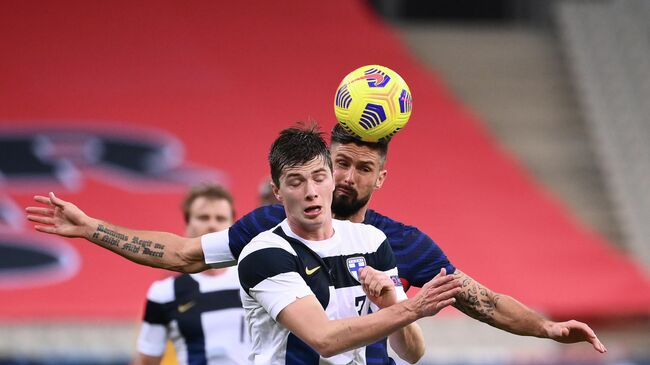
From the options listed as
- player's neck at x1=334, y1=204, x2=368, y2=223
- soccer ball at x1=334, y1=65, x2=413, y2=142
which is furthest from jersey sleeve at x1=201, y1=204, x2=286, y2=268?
soccer ball at x1=334, y1=65, x2=413, y2=142

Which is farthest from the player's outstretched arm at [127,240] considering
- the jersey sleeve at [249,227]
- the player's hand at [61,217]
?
the jersey sleeve at [249,227]

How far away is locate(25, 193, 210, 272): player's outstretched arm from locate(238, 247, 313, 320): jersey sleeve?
551 mm

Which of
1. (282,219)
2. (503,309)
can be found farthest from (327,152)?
(503,309)

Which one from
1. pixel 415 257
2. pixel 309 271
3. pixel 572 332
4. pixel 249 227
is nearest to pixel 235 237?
pixel 249 227

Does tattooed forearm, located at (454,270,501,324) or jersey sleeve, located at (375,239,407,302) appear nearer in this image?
jersey sleeve, located at (375,239,407,302)

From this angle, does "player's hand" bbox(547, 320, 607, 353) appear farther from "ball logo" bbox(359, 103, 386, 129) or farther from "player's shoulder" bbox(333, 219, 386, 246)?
Answer: "ball logo" bbox(359, 103, 386, 129)

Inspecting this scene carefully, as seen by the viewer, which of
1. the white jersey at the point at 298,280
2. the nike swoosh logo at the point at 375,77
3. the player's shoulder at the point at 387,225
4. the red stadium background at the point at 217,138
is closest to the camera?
the white jersey at the point at 298,280

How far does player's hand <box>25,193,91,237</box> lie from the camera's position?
16.2 feet

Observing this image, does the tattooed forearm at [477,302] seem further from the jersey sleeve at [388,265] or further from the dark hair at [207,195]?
the dark hair at [207,195]

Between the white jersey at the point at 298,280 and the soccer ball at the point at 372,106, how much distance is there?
790 millimetres

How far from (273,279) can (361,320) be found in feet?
1.41

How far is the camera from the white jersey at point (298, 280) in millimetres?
4449

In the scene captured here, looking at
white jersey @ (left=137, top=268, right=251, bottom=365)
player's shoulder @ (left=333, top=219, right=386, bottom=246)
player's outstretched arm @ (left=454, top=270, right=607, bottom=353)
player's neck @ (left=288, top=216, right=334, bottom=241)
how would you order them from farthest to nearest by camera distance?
white jersey @ (left=137, top=268, right=251, bottom=365) → player's outstretched arm @ (left=454, top=270, right=607, bottom=353) → player's shoulder @ (left=333, top=219, right=386, bottom=246) → player's neck @ (left=288, top=216, right=334, bottom=241)

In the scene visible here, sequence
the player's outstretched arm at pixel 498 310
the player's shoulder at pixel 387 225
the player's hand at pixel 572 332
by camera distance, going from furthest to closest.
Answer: the player's shoulder at pixel 387 225, the player's outstretched arm at pixel 498 310, the player's hand at pixel 572 332
